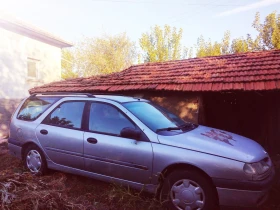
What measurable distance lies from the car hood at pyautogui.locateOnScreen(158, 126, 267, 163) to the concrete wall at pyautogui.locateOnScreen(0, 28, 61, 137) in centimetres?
942

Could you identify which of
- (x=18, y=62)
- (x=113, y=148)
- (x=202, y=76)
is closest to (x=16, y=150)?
(x=113, y=148)

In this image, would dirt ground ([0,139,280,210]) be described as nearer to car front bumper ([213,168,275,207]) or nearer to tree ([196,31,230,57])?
car front bumper ([213,168,275,207])

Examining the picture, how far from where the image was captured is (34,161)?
4801mm

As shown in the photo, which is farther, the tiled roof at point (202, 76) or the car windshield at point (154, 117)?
the tiled roof at point (202, 76)

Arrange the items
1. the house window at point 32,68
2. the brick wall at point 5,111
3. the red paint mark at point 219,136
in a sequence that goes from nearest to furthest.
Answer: the red paint mark at point 219,136
the brick wall at point 5,111
the house window at point 32,68

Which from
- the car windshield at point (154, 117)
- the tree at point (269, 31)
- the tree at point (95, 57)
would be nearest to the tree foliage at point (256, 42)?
the tree at point (269, 31)

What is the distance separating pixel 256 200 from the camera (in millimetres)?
2986

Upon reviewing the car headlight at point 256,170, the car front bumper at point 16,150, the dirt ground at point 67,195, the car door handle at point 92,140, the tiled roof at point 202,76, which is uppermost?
the tiled roof at point 202,76

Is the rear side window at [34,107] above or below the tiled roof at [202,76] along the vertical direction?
below

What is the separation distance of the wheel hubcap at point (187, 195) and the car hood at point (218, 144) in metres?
0.47

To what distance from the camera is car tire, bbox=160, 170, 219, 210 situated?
312cm

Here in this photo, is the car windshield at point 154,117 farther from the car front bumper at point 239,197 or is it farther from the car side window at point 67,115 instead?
the car front bumper at point 239,197

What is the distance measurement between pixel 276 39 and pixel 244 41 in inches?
100

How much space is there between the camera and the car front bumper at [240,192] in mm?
2979
